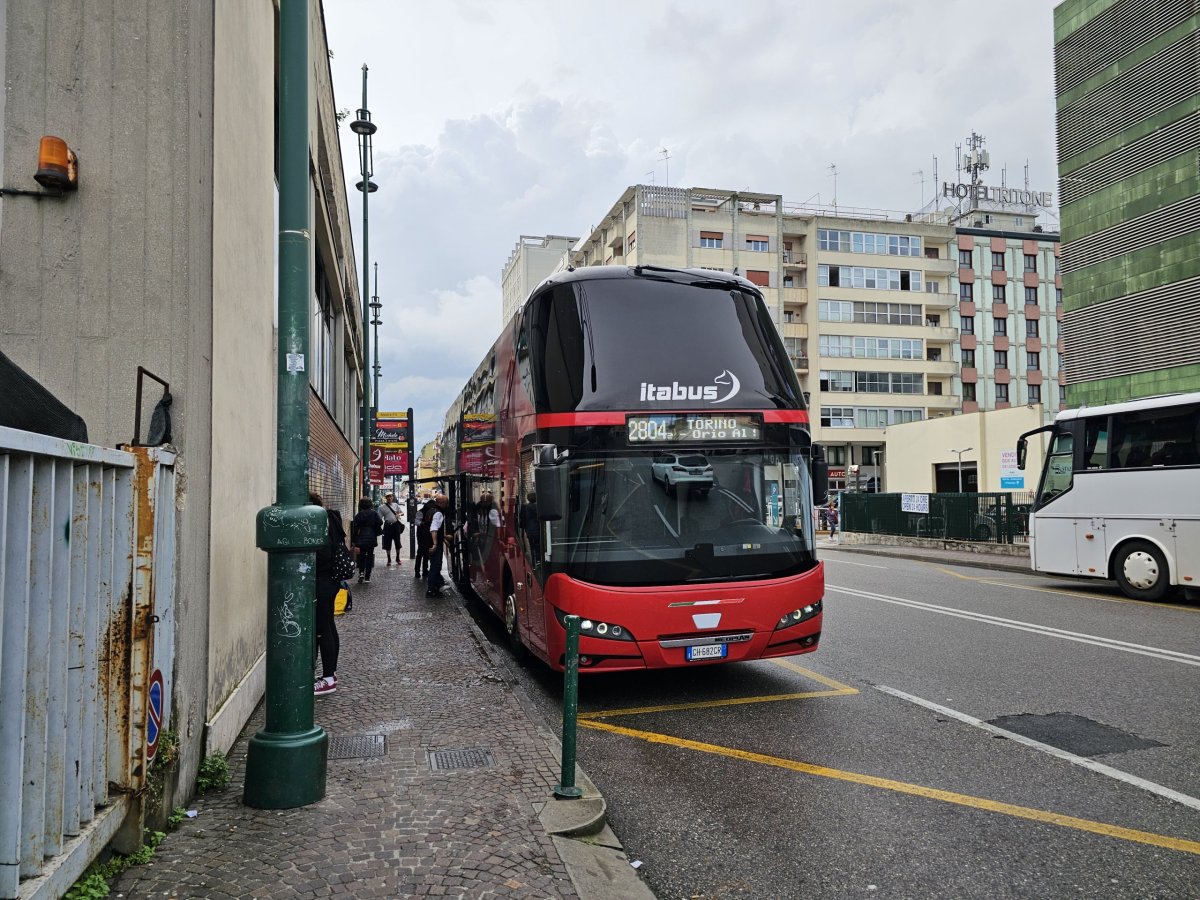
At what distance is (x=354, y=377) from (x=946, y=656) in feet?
81.6

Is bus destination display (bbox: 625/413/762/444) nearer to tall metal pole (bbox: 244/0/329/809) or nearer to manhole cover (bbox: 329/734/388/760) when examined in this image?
manhole cover (bbox: 329/734/388/760)

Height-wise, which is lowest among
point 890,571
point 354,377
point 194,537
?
point 890,571

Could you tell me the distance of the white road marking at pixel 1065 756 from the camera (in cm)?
476

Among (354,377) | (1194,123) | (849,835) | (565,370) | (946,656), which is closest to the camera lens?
(849,835)

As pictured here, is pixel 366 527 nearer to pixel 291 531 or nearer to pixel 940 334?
pixel 291 531

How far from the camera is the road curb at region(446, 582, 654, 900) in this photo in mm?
3615

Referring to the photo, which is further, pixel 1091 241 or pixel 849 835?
pixel 1091 241

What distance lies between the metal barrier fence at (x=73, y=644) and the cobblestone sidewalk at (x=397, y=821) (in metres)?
0.48

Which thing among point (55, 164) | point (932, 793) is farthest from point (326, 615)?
point (932, 793)

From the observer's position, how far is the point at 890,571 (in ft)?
65.5

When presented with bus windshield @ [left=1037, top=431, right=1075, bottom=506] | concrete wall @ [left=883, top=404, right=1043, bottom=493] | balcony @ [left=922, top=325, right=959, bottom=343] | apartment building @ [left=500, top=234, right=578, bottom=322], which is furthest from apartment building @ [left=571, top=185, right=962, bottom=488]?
bus windshield @ [left=1037, top=431, right=1075, bottom=506]

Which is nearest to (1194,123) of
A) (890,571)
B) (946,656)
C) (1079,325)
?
(1079,325)

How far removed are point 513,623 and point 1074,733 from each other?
5.17 m

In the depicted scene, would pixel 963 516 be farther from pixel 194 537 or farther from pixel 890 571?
pixel 194 537
